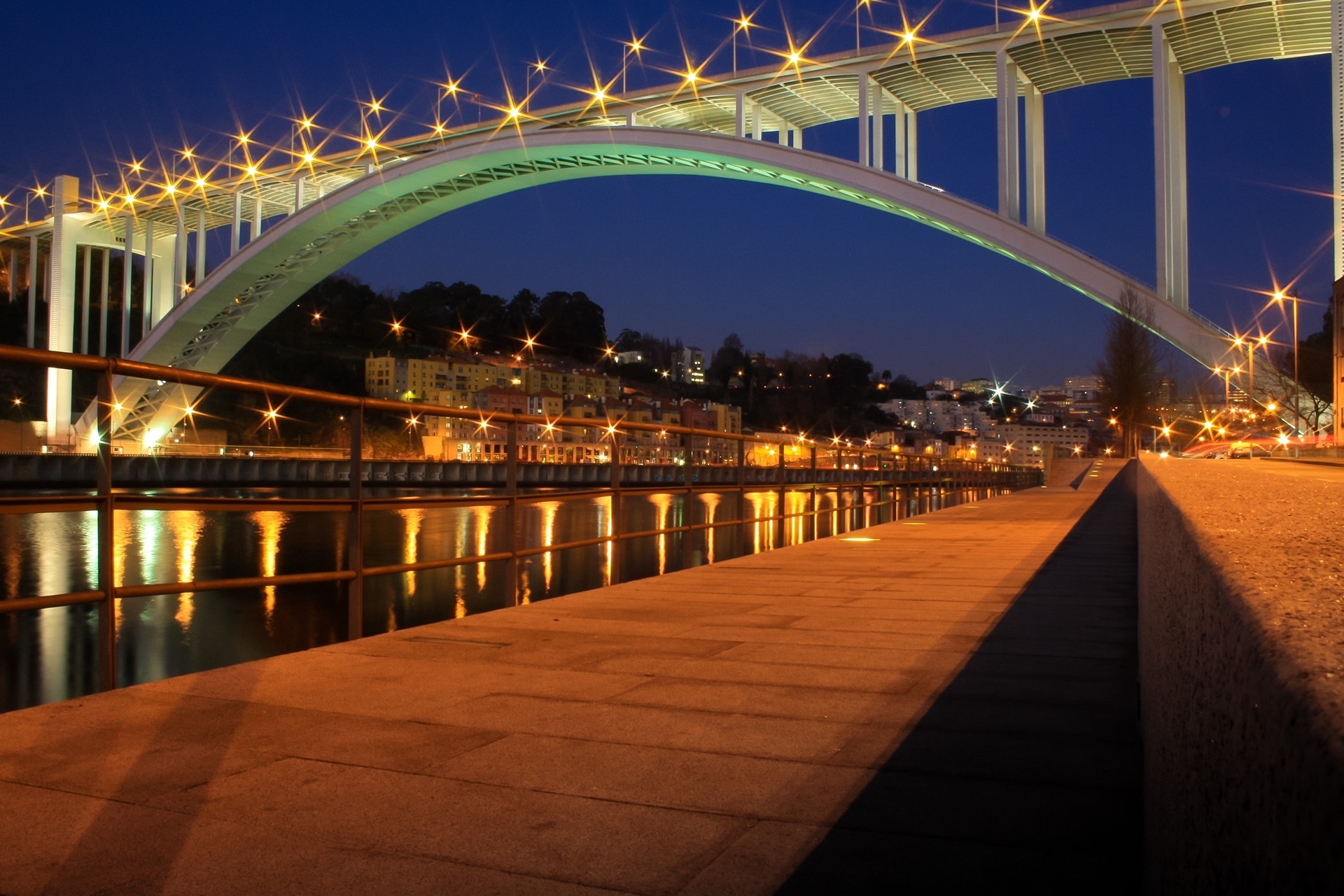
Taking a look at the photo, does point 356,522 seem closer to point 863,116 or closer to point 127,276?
point 863,116

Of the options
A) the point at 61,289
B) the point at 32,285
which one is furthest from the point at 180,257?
the point at 32,285

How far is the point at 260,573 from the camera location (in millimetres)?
19188

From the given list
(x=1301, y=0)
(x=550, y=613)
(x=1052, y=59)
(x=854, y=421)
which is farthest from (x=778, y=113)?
(x=854, y=421)

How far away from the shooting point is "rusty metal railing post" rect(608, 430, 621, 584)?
5699 mm

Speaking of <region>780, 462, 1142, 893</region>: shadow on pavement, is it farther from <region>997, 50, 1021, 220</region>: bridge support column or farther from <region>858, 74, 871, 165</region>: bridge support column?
<region>858, 74, 871, 165</region>: bridge support column

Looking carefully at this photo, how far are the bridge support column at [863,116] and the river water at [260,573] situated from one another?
8.34 meters

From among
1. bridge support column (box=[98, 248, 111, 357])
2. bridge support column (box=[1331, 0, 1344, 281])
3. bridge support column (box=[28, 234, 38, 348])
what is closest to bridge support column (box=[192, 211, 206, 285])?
bridge support column (box=[98, 248, 111, 357])

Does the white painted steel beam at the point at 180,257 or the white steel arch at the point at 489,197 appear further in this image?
the white painted steel beam at the point at 180,257

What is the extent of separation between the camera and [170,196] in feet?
119

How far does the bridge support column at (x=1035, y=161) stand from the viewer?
24453mm

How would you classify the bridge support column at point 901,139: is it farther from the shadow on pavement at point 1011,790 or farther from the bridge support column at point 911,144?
the shadow on pavement at point 1011,790

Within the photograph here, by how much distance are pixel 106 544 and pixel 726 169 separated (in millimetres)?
27963

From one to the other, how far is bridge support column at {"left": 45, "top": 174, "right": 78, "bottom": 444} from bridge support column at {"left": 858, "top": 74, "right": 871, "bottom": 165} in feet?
97.4

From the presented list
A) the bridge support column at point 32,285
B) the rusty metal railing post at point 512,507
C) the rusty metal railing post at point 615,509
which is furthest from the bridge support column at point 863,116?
the bridge support column at point 32,285
